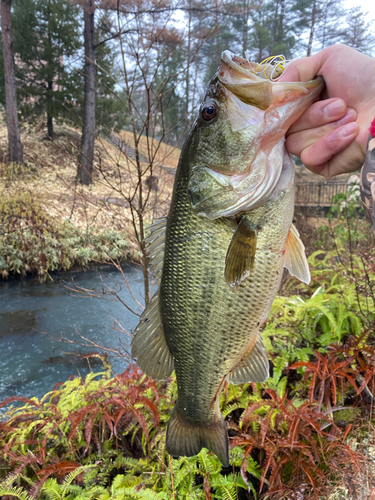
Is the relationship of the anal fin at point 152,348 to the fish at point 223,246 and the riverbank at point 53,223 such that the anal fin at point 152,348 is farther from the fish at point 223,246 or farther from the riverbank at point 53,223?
the riverbank at point 53,223

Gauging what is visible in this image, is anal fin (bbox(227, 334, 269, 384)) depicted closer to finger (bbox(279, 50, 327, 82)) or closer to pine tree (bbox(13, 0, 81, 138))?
finger (bbox(279, 50, 327, 82))

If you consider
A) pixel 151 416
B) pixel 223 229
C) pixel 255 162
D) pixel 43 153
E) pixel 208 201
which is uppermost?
pixel 43 153

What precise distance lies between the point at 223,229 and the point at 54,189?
43.1ft

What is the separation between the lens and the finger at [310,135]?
4.35ft

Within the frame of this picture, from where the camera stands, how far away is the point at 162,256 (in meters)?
1.63

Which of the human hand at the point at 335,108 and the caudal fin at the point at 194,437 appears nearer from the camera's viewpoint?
the human hand at the point at 335,108

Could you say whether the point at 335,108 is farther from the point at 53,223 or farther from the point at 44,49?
the point at 44,49

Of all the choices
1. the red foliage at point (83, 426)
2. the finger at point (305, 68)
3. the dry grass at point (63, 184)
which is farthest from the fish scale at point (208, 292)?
the dry grass at point (63, 184)

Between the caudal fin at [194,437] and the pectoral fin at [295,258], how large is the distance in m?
0.85

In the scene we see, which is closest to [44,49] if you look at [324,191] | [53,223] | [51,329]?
[53,223]

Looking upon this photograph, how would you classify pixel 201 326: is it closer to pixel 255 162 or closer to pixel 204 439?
pixel 204 439

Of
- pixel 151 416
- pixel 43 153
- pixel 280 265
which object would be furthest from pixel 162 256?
pixel 43 153

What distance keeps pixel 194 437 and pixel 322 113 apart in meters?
1.60

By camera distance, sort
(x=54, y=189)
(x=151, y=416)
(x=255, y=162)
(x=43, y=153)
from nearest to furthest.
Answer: (x=255, y=162), (x=151, y=416), (x=54, y=189), (x=43, y=153)
